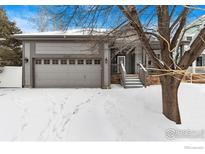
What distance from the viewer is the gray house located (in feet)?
38.8

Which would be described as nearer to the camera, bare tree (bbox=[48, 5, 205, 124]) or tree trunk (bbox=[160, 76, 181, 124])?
bare tree (bbox=[48, 5, 205, 124])

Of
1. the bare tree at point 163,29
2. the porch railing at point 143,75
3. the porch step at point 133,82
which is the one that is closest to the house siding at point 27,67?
the porch step at point 133,82

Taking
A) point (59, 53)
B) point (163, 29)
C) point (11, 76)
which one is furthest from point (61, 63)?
point (163, 29)

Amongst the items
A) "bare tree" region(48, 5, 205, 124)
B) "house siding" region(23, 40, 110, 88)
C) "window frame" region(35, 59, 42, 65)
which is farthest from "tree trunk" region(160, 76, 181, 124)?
"window frame" region(35, 59, 42, 65)

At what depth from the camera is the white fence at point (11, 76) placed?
12.7 metres

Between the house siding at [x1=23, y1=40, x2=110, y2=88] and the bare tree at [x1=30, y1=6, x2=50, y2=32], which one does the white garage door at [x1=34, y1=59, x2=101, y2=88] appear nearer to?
the house siding at [x1=23, y1=40, x2=110, y2=88]

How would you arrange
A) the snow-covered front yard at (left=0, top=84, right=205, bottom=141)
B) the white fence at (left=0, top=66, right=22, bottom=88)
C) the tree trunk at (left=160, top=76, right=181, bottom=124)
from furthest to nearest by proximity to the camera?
the white fence at (left=0, top=66, right=22, bottom=88)
the tree trunk at (left=160, top=76, right=181, bottom=124)
the snow-covered front yard at (left=0, top=84, right=205, bottom=141)

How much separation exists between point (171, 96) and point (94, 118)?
6.96 feet

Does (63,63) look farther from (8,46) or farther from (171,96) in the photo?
(171,96)

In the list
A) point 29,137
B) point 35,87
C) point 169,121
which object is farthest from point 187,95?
point 35,87

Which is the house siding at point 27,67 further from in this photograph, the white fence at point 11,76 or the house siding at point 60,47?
the white fence at point 11,76

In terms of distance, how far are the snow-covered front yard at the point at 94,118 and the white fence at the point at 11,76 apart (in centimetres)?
423

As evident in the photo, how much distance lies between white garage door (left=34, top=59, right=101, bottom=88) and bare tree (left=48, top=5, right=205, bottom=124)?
5435 mm

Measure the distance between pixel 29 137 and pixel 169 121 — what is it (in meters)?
3.37
